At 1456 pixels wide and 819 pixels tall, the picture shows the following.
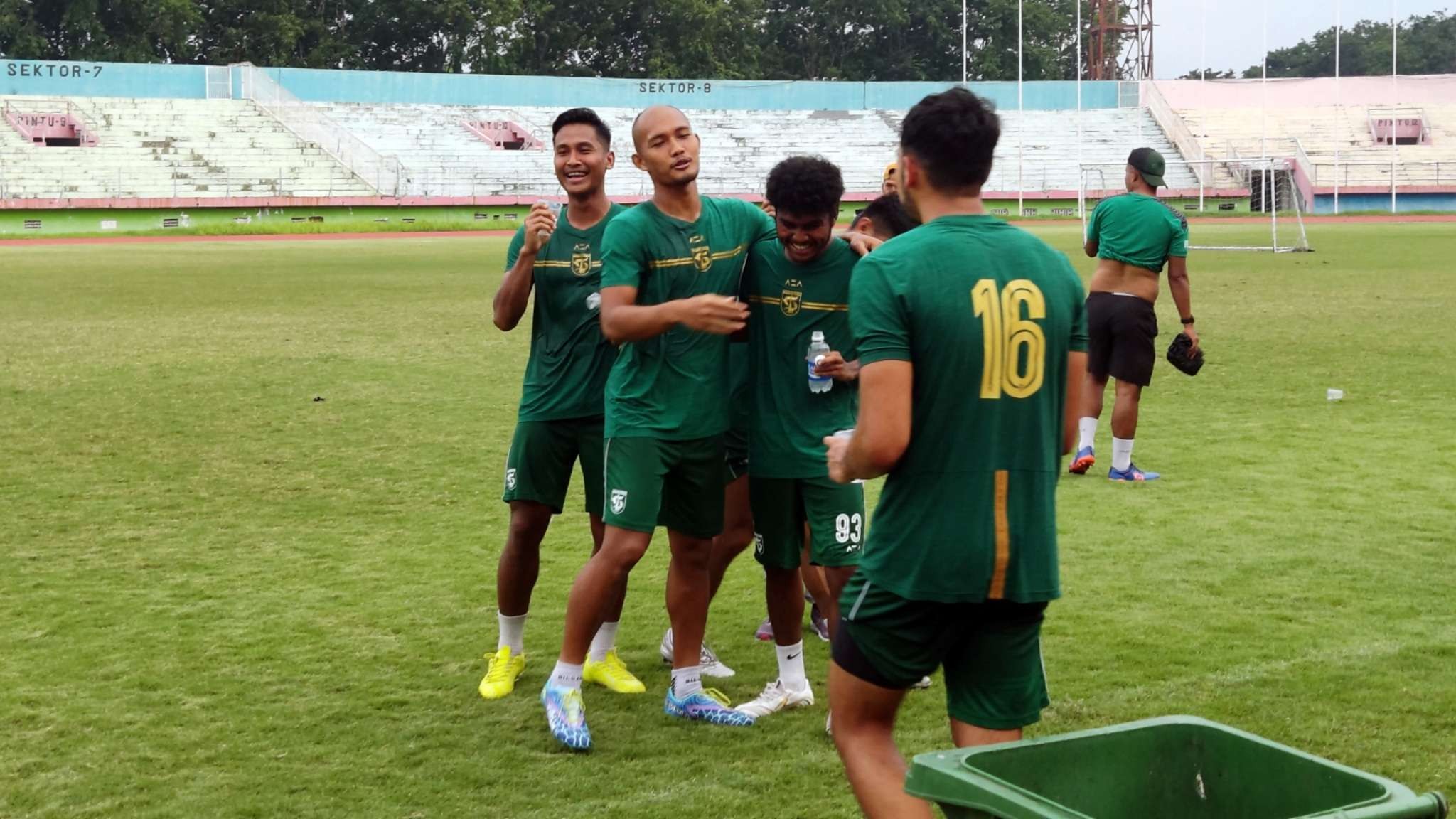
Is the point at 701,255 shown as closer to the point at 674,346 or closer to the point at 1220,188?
the point at 674,346

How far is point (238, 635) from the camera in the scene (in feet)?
20.8

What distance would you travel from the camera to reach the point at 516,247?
18.7ft

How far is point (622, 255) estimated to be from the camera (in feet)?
16.1

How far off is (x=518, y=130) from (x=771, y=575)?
207 ft

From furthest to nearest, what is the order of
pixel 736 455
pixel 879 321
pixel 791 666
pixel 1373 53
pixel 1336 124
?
pixel 1373 53
pixel 1336 124
pixel 736 455
pixel 791 666
pixel 879 321

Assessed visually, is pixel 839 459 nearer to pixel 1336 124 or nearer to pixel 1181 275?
pixel 1181 275

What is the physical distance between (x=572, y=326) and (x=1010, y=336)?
101 inches

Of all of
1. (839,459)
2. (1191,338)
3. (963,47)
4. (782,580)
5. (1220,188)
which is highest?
(963,47)

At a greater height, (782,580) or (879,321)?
(879,321)

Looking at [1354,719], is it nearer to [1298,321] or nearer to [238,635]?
[238,635]

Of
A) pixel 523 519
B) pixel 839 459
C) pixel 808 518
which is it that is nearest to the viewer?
pixel 839 459

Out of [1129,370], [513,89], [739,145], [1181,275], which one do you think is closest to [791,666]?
[1129,370]

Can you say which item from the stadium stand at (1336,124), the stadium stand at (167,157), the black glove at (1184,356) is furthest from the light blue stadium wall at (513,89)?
the black glove at (1184,356)

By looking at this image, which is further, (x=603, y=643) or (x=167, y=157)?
(x=167, y=157)
